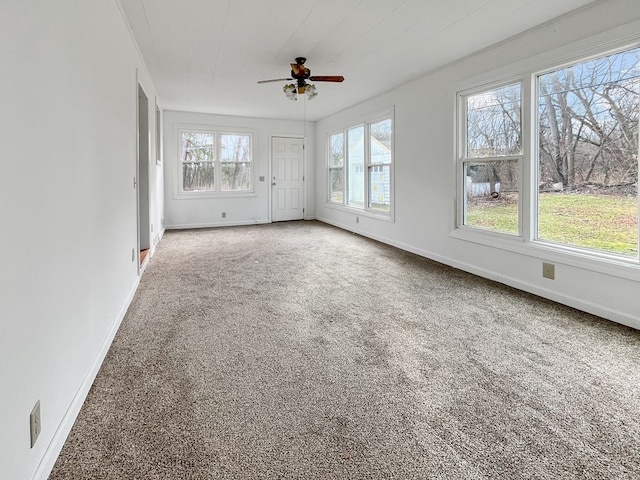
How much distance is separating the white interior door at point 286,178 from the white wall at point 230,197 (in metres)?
0.12

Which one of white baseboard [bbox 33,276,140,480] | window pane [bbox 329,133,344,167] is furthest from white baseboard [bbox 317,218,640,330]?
white baseboard [bbox 33,276,140,480]

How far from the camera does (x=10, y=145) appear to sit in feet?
3.67

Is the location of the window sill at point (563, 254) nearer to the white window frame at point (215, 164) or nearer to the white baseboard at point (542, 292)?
the white baseboard at point (542, 292)

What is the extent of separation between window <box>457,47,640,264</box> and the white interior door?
4801mm

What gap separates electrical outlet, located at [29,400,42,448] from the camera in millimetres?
1248

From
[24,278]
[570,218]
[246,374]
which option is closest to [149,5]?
[24,278]

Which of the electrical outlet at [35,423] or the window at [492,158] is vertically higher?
the window at [492,158]

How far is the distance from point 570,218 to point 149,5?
3799mm

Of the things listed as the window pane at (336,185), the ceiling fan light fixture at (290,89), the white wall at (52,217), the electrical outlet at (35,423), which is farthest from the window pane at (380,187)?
the electrical outlet at (35,423)

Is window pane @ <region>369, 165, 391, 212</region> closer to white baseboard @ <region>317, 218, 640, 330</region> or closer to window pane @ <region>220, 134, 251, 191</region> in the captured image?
white baseboard @ <region>317, 218, 640, 330</region>

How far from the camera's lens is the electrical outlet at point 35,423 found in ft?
4.09

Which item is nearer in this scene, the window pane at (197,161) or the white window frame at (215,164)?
the white window frame at (215,164)

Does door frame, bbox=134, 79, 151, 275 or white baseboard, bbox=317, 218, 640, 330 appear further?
door frame, bbox=134, 79, 151, 275

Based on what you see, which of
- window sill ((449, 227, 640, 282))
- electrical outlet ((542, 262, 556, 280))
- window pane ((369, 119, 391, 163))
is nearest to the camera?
window sill ((449, 227, 640, 282))
